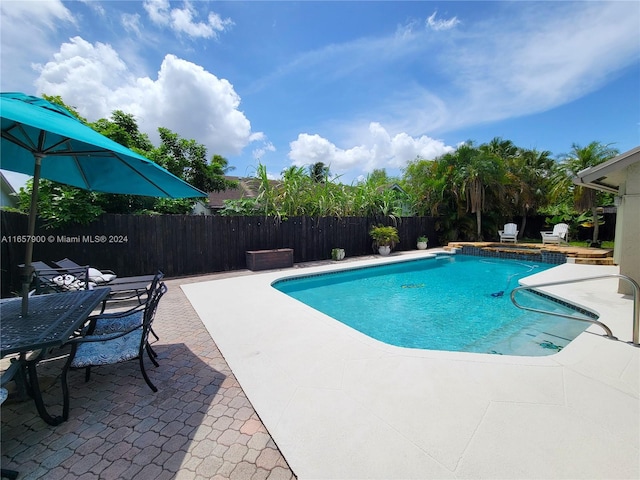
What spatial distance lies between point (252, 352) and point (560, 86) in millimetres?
11912

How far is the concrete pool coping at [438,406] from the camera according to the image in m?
1.63

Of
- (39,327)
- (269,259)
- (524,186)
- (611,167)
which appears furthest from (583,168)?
(39,327)

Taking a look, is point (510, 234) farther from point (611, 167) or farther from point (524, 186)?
point (611, 167)

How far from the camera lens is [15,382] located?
2.42 meters

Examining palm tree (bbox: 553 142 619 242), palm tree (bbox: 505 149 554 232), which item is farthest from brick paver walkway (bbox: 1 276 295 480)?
palm tree (bbox: 505 149 554 232)

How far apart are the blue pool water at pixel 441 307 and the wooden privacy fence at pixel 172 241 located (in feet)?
7.60

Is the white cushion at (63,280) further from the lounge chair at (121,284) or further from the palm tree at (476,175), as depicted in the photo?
the palm tree at (476,175)

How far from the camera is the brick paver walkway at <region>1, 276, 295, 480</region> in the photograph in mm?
1675

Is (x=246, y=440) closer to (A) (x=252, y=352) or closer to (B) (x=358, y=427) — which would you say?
(B) (x=358, y=427)

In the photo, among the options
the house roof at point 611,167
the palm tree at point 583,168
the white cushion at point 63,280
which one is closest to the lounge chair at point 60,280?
the white cushion at point 63,280

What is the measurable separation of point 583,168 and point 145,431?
18.5 m

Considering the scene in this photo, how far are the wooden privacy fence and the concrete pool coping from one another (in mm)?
5268

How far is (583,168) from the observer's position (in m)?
13.1

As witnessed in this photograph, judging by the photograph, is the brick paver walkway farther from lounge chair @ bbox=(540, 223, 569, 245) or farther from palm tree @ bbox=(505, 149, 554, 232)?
palm tree @ bbox=(505, 149, 554, 232)
